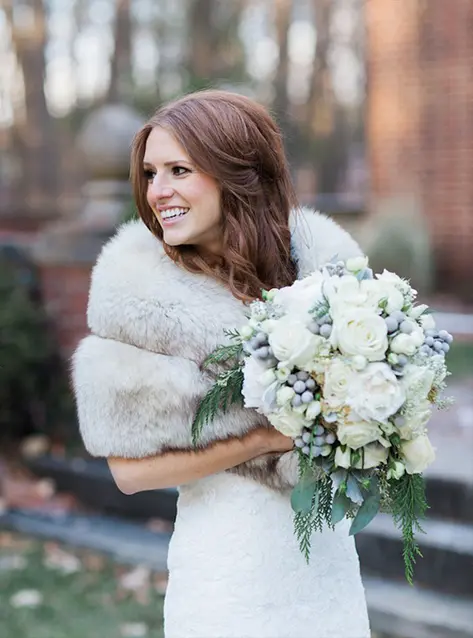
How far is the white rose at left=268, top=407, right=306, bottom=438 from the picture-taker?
1.61 meters

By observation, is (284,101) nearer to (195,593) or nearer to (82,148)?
(82,148)

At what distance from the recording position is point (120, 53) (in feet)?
65.5

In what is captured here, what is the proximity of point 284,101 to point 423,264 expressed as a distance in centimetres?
1521

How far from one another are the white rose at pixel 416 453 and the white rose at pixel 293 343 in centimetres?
26

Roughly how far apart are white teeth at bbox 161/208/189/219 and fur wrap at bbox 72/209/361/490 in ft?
0.34

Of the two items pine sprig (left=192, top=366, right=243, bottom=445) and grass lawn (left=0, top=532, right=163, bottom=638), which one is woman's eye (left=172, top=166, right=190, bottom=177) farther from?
grass lawn (left=0, top=532, right=163, bottom=638)

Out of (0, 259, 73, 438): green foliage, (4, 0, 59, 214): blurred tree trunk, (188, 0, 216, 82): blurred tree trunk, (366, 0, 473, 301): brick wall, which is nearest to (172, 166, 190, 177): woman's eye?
(0, 259, 73, 438): green foliage

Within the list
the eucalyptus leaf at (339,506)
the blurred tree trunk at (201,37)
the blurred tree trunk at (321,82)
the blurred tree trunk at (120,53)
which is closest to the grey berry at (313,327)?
the eucalyptus leaf at (339,506)

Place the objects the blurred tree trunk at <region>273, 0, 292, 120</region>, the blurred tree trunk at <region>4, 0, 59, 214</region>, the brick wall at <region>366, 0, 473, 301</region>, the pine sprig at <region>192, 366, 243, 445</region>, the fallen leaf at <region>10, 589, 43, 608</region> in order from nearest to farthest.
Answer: the pine sprig at <region>192, 366, 243, 445</region>
the fallen leaf at <region>10, 589, 43, 608</region>
the brick wall at <region>366, 0, 473, 301</region>
the blurred tree trunk at <region>4, 0, 59, 214</region>
the blurred tree trunk at <region>273, 0, 292, 120</region>

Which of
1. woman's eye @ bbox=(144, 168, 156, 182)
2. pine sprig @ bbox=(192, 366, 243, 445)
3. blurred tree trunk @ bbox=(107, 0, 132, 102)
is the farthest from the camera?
blurred tree trunk @ bbox=(107, 0, 132, 102)

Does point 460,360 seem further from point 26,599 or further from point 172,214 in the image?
point 172,214

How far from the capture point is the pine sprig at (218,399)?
1.79 m

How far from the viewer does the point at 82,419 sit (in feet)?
6.37

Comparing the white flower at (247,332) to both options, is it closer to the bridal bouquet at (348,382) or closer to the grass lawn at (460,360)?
the bridal bouquet at (348,382)
